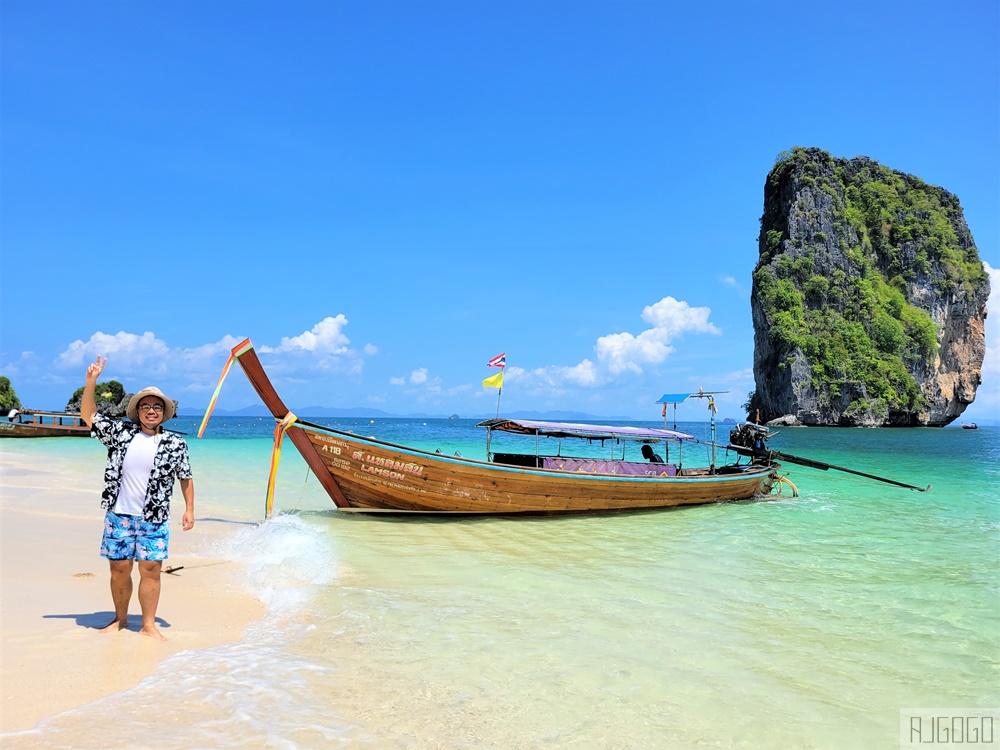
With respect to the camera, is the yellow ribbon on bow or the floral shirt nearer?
the floral shirt

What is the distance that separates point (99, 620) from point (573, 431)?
9.19 meters

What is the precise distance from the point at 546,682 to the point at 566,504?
7.92 metres

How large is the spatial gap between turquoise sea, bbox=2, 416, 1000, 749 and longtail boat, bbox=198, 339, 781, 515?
0.55 m

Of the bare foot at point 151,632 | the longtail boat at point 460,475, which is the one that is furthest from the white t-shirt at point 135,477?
the longtail boat at point 460,475

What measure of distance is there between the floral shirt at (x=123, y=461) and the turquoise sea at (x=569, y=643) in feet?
3.40

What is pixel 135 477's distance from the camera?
13.4 ft

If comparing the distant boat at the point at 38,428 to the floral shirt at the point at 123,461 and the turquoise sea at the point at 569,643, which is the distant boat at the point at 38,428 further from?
the floral shirt at the point at 123,461

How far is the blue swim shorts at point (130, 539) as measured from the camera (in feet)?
13.4

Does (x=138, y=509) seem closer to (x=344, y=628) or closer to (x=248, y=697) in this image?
(x=248, y=697)

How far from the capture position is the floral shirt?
13.4 feet

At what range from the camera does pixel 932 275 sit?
7294cm

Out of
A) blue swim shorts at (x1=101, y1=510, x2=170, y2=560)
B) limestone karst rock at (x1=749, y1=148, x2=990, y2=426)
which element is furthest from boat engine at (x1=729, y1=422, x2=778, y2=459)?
limestone karst rock at (x1=749, y1=148, x2=990, y2=426)

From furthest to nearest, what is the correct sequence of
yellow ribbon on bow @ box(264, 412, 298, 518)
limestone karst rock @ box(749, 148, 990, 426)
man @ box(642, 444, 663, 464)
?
Answer: 1. limestone karst rock @ box(749, 148, 990, 426)
2. man @ box(642, 444, 663, 464)
3. yellow ribbon on bow @ box(264, 412, 298, 518)

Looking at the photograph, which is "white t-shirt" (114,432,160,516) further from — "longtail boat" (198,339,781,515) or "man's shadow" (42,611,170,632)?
"longtail boat" (198,339,781,515)
